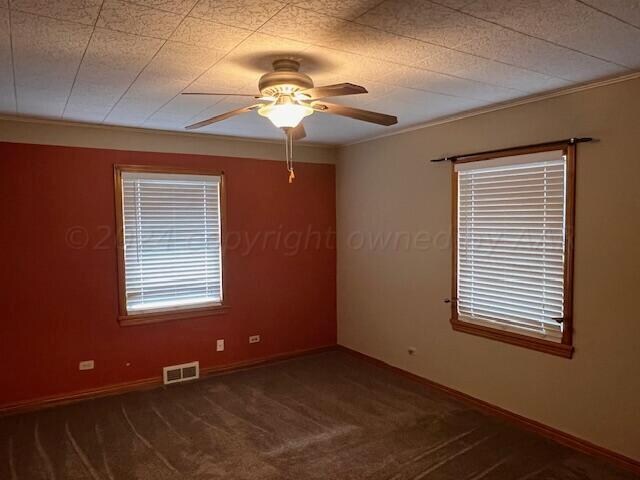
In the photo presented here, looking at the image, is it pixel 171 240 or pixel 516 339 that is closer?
pixel 516 339

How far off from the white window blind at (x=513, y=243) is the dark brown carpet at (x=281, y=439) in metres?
0.88

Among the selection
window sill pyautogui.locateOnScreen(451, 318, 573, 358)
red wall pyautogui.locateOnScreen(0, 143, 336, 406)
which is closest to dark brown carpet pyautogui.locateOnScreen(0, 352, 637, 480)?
red wall pyautogui.locateOnScreen(0, 143, 336, 406)

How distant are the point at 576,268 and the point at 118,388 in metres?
4.13

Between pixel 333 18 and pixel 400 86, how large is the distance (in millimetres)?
1172

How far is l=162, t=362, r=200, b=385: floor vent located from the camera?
14.9ft

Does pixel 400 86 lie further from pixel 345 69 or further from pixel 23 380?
pixel 23 380

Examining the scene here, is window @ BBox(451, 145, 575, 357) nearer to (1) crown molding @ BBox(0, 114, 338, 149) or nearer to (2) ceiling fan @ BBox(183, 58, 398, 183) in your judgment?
(2) ceiling fan @ BBox(183, 58, 398, 183)

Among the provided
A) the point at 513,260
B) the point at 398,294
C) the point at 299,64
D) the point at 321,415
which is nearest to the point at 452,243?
the point at 513,260

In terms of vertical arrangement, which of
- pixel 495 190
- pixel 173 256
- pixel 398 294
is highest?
pixel 495 190

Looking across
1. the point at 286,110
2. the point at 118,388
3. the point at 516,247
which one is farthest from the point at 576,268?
the point at 118,388

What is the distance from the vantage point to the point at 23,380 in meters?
3.91

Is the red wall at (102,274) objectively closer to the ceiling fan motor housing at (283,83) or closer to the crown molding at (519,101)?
the crown molding at (519,101)

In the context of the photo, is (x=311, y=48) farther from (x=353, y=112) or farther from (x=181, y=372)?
(x=181, y=372)

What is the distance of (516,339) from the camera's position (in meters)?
3.57
